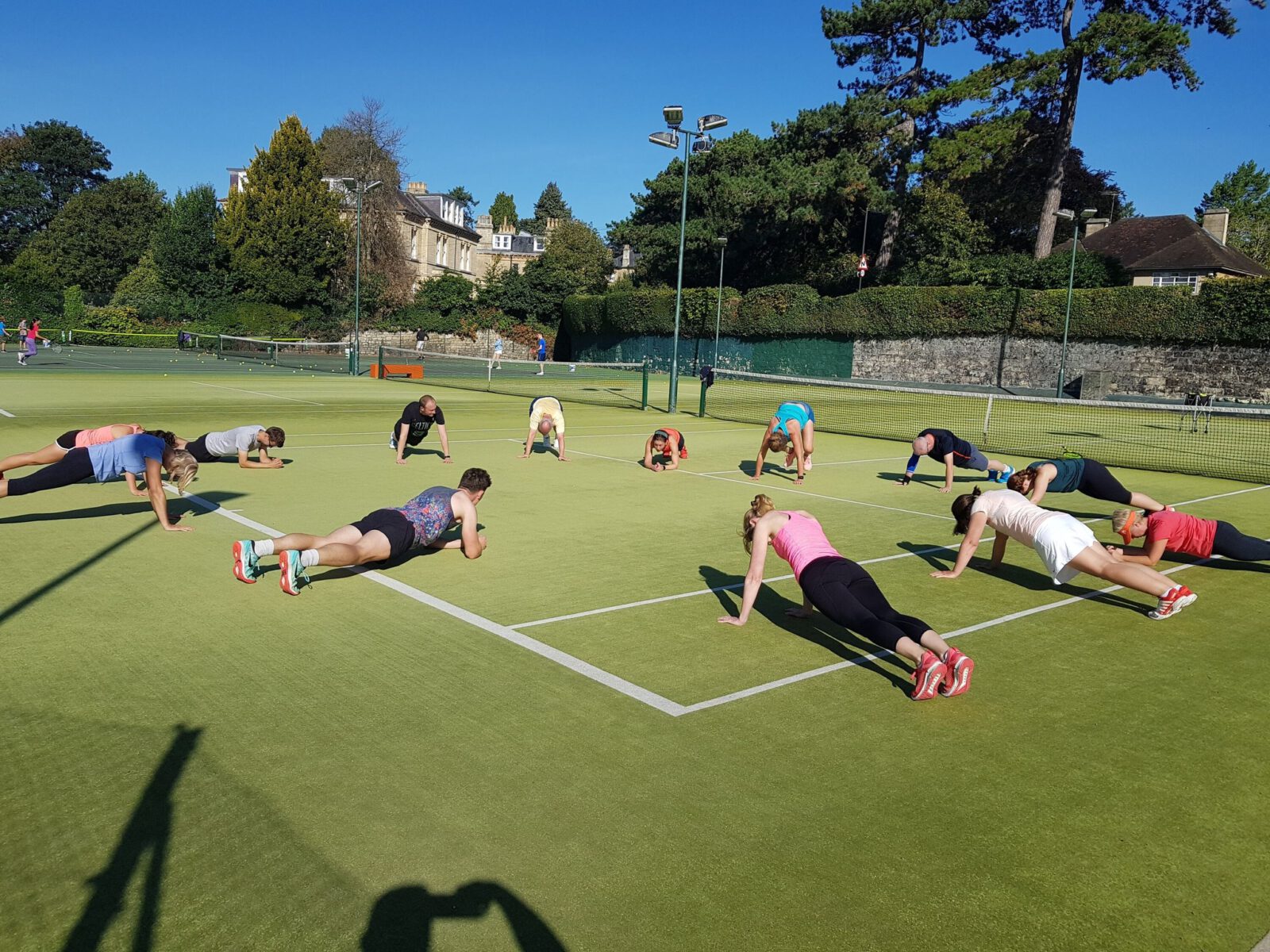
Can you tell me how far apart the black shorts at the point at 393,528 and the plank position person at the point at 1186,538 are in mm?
7164

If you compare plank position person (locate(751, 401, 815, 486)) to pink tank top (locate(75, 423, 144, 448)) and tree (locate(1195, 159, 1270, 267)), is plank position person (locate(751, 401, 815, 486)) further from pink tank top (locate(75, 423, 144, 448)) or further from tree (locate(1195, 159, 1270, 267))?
tree (locate(1195, 159, 1270, 267))

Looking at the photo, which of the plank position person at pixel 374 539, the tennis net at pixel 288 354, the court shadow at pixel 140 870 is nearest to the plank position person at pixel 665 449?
the plank position person at pixel 374 539

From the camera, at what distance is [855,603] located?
6445 millimetres

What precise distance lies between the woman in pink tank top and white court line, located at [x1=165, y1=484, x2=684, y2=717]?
3.57m

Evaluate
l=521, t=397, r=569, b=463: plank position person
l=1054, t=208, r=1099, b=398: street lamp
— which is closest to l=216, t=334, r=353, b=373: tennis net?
l=521, t=397, r=569, b=463: plank position person

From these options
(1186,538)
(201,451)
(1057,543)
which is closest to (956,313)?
(1186,538)

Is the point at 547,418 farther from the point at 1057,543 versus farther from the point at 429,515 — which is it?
the point at 1057,543

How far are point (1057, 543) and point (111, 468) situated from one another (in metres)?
9.50

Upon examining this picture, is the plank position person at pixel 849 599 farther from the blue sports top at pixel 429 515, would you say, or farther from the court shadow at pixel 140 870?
the court shadow at pixel 140 870

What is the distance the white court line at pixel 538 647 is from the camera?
20.3 feet

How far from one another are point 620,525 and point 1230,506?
10.2 m

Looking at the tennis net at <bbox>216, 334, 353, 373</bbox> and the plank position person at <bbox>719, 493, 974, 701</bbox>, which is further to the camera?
the tennis net at <bbox>216, 334, 353, 373</bbox>

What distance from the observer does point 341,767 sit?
5062mm

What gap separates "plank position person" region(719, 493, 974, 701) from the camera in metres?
6.23
